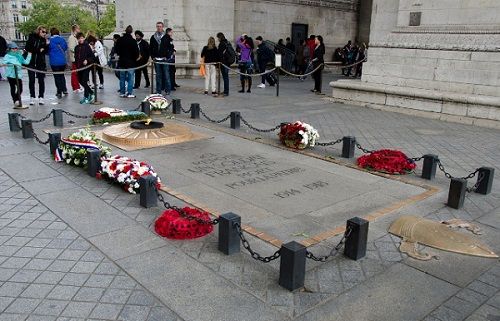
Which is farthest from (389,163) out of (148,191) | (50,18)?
(50,18)

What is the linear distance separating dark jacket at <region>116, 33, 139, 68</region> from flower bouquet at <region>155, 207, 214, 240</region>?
1070cm

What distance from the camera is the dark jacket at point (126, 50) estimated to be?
14.7 metres

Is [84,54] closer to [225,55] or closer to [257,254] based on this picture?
[225,55]

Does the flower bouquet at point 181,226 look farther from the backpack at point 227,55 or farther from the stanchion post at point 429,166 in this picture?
the backpack at point 227,55

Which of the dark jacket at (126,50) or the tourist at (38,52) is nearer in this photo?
the tourist at (38,52)

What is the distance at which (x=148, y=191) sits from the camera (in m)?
5.80

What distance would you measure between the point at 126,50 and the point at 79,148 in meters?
8.24

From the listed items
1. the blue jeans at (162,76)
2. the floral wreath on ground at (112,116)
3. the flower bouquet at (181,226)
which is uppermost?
the blue jeans at (162,76)

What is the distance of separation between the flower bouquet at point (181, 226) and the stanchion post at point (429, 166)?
384cm

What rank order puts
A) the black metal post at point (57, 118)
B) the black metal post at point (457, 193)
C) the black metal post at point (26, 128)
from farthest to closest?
the black metal post at point (57, 118) < the black metal post at point (26, 128) < the black metal post at point (457, 193)

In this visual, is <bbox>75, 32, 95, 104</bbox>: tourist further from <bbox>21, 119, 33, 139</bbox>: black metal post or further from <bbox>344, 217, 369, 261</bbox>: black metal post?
<bbox>344, 217, 369, 261</bbox>: black metal post

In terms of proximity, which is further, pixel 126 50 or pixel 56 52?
pixel 126 50

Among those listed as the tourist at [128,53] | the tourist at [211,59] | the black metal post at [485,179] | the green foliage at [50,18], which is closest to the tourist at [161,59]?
the tourist at [128,53]

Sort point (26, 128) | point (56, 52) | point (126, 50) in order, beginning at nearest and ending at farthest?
point (26, 128), point (56, 52), point (126, 50)
